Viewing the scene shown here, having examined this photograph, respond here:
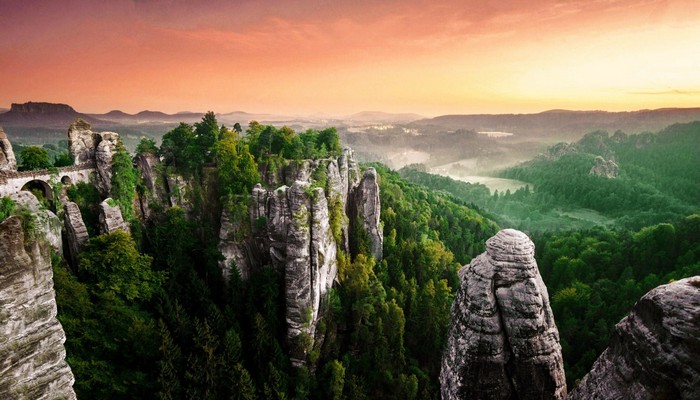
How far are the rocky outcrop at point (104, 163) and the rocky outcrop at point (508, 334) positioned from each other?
32872 mm

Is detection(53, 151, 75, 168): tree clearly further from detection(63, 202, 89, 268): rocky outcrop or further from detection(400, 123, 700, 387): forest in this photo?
detection(400, 123, 700, 387): forest

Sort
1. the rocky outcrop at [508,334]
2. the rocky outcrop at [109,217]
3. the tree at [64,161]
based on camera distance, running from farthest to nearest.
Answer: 1. the tree at [64,161]
2. the rocky outcrop at [109,217]
3. the rocky outcrop at [508,334]

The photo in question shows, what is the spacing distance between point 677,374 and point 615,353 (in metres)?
1.50

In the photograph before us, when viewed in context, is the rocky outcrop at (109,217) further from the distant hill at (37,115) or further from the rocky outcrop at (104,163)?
the distant hill at (37,115)

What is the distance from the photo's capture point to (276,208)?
32.7m

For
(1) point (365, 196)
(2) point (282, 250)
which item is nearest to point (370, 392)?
(2) point (282, 250)

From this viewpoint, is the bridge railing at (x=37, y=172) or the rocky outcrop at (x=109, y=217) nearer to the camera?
the bridge railing at (x=37, y=172)

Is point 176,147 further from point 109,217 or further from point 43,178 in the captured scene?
point 43,178

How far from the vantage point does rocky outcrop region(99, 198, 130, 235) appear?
2888 centimetres

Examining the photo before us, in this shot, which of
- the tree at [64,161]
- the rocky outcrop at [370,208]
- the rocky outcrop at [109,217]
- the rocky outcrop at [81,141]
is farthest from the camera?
the rocky outcrop at [370,208]

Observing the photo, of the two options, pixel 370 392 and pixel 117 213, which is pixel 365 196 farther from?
pixel 117 213

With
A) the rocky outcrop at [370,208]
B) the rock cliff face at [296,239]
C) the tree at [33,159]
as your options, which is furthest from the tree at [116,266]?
the rocky outcrop at [370,208]

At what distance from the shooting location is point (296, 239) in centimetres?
2991

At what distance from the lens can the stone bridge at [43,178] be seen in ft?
85.3
